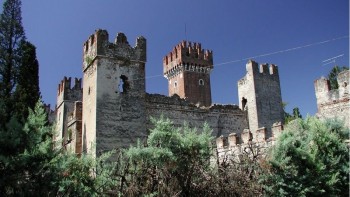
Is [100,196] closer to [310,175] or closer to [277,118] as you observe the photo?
[310,175]

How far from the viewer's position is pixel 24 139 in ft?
27.1

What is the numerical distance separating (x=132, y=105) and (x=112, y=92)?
1.27 meters

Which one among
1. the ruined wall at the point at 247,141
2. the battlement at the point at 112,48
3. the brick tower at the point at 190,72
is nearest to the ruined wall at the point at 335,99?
the ruined wall at the point at 247,141

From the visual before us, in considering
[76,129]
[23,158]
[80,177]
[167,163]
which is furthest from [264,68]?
[23,158]

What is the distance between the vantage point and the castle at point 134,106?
18.6 m

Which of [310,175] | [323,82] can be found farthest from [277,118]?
[310,175]

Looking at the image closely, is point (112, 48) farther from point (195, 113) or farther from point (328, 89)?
point (328, 89)

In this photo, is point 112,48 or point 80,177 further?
point 112,48

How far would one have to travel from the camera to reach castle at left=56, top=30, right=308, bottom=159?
18.6 meters

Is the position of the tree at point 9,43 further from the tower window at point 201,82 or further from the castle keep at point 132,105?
the tower window at point 201,82

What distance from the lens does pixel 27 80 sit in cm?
2112

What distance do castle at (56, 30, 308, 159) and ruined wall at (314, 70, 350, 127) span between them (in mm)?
1851

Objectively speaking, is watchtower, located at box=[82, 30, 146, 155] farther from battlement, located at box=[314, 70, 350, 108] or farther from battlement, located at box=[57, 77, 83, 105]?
battlement, located at box=[57, 77, 83, 105]

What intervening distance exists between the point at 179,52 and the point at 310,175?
93.5ft
